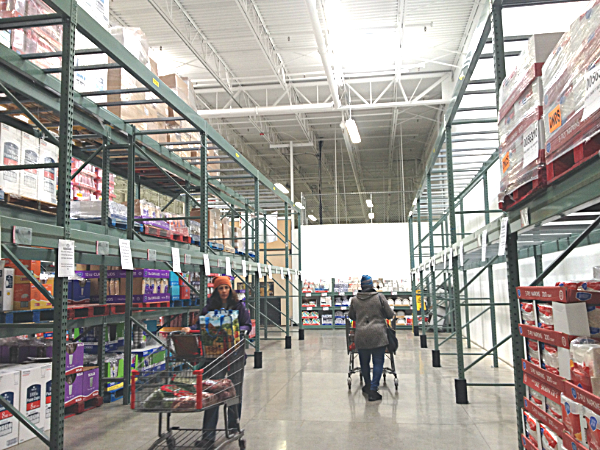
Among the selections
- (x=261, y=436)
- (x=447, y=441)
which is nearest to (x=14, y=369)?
(x=261, y=436)

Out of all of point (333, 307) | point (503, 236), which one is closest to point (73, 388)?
point (503, 236)

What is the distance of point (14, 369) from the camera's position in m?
4.83

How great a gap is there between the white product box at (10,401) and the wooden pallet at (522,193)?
469 cm

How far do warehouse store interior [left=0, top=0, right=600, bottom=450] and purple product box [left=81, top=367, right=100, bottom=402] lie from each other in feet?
0.19

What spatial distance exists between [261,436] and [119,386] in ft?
8.75

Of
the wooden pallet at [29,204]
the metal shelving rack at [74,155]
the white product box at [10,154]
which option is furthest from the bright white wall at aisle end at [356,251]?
the white product box at [10,154]

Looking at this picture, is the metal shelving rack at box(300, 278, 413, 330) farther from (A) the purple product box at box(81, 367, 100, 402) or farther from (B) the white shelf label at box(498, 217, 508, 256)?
(B) the white shelf label at box(498, 217, 508, 256)

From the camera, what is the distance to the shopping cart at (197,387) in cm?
377

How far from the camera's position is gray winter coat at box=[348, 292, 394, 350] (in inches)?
262

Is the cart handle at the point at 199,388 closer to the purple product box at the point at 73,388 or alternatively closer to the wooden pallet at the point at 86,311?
the wooden pallet at the point at 86,311

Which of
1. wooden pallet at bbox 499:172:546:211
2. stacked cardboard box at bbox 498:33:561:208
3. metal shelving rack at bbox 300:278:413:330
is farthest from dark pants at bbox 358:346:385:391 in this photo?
metal shelving rack at bbox 300:278:413:330

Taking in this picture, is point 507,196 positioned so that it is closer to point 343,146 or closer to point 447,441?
point 447,441

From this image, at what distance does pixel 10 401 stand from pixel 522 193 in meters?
4.82

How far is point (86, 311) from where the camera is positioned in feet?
19.1
